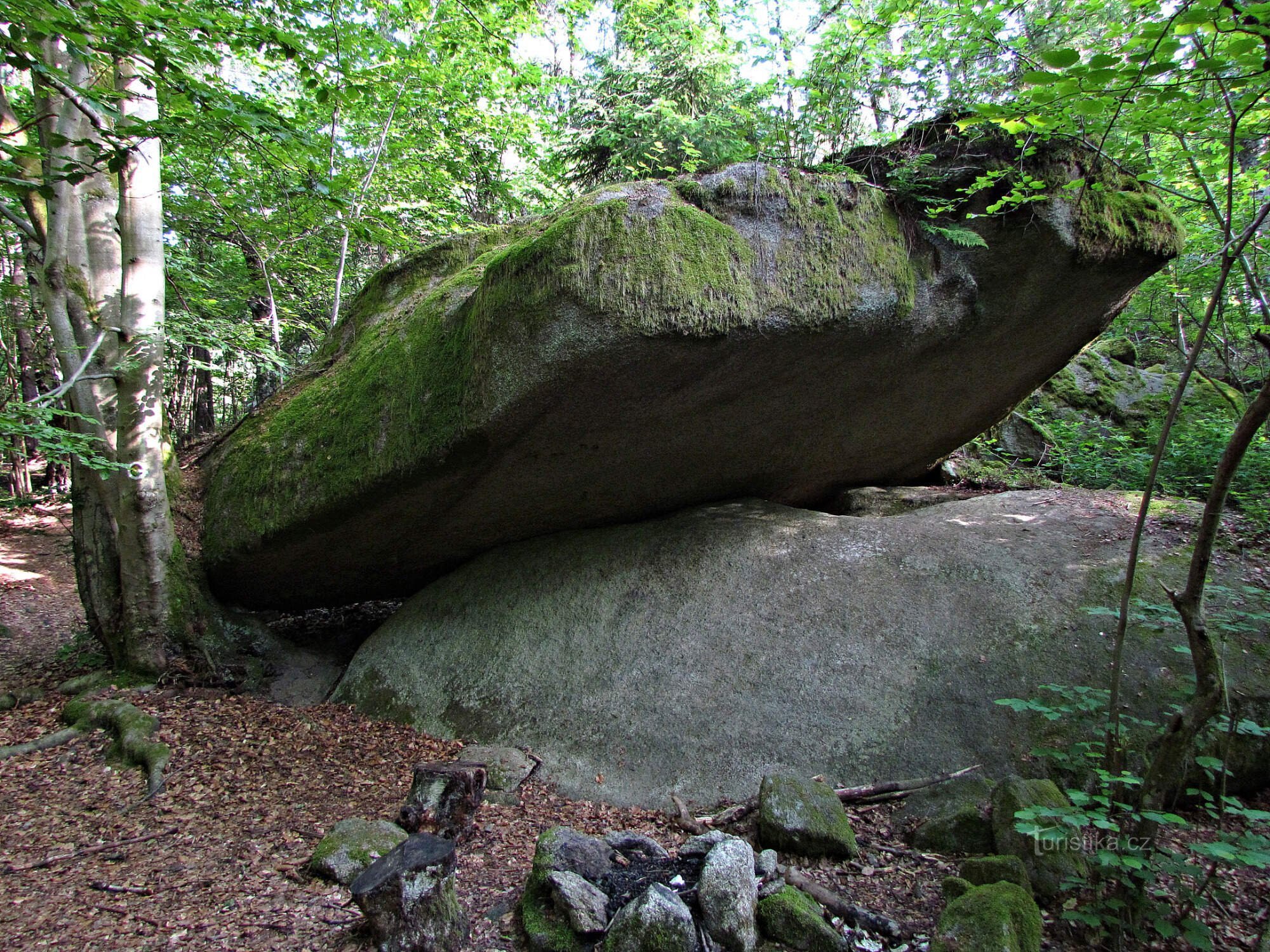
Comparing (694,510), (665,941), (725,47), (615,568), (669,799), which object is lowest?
(669,799)

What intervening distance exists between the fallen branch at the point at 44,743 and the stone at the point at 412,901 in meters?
3.83

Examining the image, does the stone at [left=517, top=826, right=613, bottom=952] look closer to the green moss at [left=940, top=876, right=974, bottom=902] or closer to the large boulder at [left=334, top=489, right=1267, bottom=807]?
the large boulder at [left=334, top=489, right=1267, bottom=807]

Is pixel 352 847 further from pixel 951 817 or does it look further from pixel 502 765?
pixel 951 817

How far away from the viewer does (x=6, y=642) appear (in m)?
7.79

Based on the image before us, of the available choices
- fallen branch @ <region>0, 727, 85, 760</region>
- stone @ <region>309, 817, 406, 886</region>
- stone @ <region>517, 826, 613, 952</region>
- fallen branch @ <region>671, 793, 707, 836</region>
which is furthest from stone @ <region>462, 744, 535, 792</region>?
fallen branch @ <region>0, 727, 85, 760</region>

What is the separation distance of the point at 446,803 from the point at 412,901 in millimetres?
1162

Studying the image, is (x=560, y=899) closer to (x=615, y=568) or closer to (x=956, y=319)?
(x=615, y=568)

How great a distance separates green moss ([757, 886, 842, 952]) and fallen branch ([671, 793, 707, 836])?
1063 millimetres

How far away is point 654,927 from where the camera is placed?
2.59 m

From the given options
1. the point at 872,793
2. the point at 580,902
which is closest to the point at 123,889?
the point at 580,902

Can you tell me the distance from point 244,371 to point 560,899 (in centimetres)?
1563

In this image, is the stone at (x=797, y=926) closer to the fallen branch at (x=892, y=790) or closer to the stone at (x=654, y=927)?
the stone at (x=654, y=927)

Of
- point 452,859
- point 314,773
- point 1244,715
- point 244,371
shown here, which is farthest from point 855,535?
point 244,371

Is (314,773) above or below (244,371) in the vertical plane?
below
